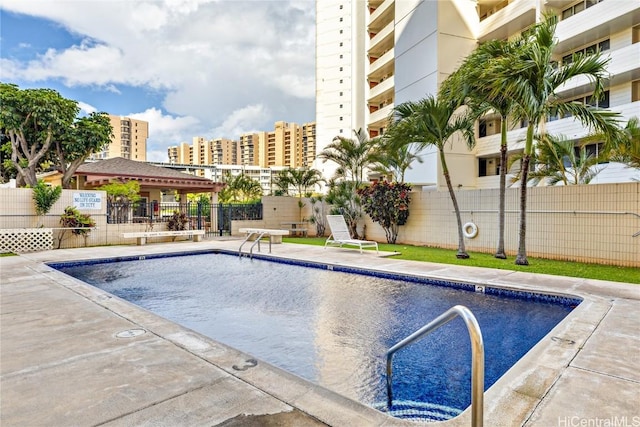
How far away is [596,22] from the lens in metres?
16.3

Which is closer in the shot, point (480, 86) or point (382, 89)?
point (480, 86)

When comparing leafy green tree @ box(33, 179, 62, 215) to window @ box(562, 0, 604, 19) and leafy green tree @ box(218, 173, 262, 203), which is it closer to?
window @ box(562, 0, 604, 19)

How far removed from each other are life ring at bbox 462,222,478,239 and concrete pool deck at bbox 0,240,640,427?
22.2ft

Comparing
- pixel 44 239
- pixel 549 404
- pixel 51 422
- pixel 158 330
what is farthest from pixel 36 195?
pixel 549 404

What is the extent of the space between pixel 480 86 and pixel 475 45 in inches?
627

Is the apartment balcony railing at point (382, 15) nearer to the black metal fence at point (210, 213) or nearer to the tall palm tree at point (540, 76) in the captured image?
the black metal fence at point (210, 213)


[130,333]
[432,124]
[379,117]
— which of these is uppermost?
[379,117]

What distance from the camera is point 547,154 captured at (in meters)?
11.8

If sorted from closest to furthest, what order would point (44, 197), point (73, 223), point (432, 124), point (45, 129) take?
point (432, 124)
point (44, 197)
point (73, 223)
point (45, 129)

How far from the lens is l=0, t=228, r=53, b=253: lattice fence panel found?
1193 cm

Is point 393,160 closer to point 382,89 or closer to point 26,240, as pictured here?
point 26,240

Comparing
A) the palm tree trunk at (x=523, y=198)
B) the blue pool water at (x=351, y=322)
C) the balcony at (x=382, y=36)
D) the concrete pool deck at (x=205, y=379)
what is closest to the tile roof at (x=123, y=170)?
the blue pool water at (x=351, y=322)

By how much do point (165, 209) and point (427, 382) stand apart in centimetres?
1794

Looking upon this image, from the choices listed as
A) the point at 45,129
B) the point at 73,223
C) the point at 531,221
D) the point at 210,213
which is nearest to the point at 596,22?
the point at 531,221
